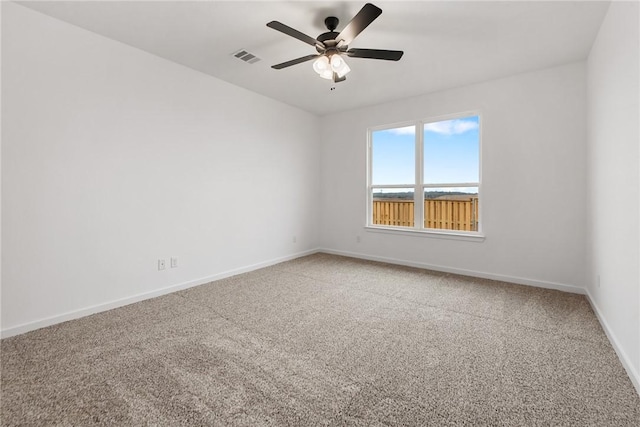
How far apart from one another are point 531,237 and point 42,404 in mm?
4621

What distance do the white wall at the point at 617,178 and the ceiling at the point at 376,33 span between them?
406mm

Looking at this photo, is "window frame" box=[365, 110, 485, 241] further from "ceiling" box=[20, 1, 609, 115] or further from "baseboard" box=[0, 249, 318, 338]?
"baseboard" box=[0, 249, 318, 338]

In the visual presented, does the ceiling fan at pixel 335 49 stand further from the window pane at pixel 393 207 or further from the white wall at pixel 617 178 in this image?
the window pane at pixel 393 207

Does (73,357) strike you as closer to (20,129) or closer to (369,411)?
(20,129)

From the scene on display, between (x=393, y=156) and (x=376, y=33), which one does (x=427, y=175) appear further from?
(x=376, y=33)

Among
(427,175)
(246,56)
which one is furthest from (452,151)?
(246,56)

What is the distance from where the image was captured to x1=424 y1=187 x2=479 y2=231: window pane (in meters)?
4.11

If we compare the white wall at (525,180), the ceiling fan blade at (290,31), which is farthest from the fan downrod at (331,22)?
the white wall at (525,180)

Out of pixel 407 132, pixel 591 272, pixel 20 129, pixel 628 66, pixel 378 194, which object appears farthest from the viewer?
pixel 378 194

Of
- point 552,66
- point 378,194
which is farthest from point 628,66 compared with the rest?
point 378,194

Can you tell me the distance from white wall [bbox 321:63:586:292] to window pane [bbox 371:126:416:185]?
31 cm

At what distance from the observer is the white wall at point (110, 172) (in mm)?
2326

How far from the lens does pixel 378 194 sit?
5.04 meters

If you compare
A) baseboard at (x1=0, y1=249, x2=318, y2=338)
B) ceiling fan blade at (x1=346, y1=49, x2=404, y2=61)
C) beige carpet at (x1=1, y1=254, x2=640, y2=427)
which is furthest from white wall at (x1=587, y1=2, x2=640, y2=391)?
baseboard at (x1=0, y1=249, x2=318, y2=338)
